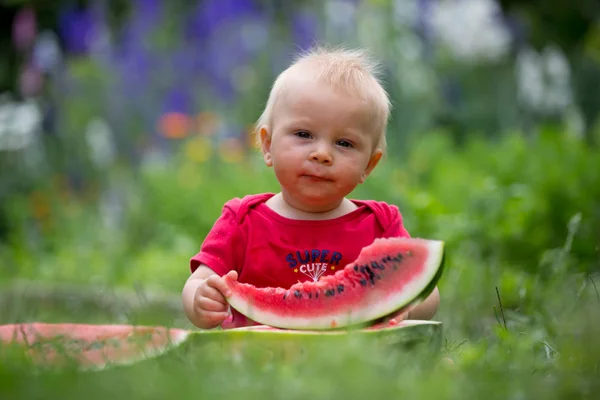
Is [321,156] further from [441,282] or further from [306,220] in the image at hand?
[441,282]

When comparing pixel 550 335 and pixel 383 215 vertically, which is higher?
pixel 383 215

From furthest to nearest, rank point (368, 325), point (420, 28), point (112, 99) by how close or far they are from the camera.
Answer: point (420, 28) < point (112, 99) < point (368, 325)

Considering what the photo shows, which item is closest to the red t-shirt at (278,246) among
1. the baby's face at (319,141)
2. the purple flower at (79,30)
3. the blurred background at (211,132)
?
the baby's face at (319,141)

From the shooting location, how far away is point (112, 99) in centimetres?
859

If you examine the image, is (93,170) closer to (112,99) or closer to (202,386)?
(112,99)

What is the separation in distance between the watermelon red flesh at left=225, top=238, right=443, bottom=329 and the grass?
9.5 inches

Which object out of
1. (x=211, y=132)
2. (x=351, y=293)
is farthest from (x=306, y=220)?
(x=211, y=132)

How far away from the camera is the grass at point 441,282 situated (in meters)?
1.95

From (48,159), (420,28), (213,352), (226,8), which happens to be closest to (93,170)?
(48,159)

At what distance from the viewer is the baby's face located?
305 cm

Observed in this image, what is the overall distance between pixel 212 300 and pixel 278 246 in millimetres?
386

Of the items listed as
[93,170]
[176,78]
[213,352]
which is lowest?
[93,170]

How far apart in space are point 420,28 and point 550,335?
21.8 feet

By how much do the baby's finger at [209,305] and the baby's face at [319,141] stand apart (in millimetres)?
512
